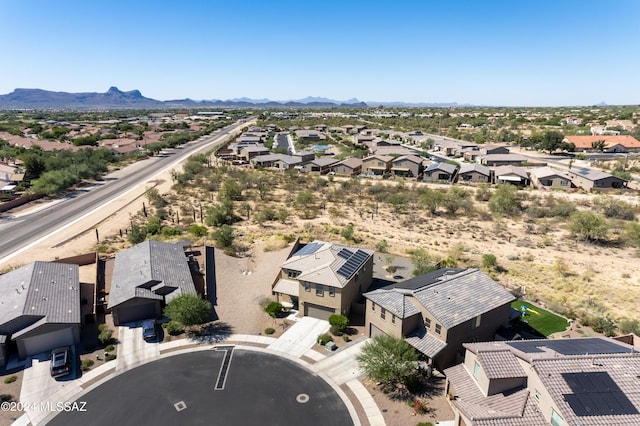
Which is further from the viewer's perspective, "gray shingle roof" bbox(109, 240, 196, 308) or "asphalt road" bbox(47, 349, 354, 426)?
"gray shingle roof" bbox(109, 240, 196, 308)

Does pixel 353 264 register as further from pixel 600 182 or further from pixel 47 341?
pixel 600 182

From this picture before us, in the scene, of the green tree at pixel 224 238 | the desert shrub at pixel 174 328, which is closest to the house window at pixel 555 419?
the desert shrub at pixel 174 328

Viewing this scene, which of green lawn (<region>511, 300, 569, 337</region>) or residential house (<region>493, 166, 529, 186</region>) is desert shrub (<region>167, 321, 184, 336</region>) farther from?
residential house (<region>493, 166, 529, 186</region>)

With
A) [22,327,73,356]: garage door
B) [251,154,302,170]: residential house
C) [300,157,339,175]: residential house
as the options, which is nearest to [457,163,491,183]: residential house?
[300,157,339,175]: residential house

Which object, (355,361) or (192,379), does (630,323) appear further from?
(192,379)

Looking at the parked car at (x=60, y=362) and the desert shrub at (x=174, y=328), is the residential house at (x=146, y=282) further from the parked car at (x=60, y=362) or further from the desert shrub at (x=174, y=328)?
the parked car at (x=60, y=362)

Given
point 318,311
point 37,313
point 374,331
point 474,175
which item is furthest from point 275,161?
point 374,331
